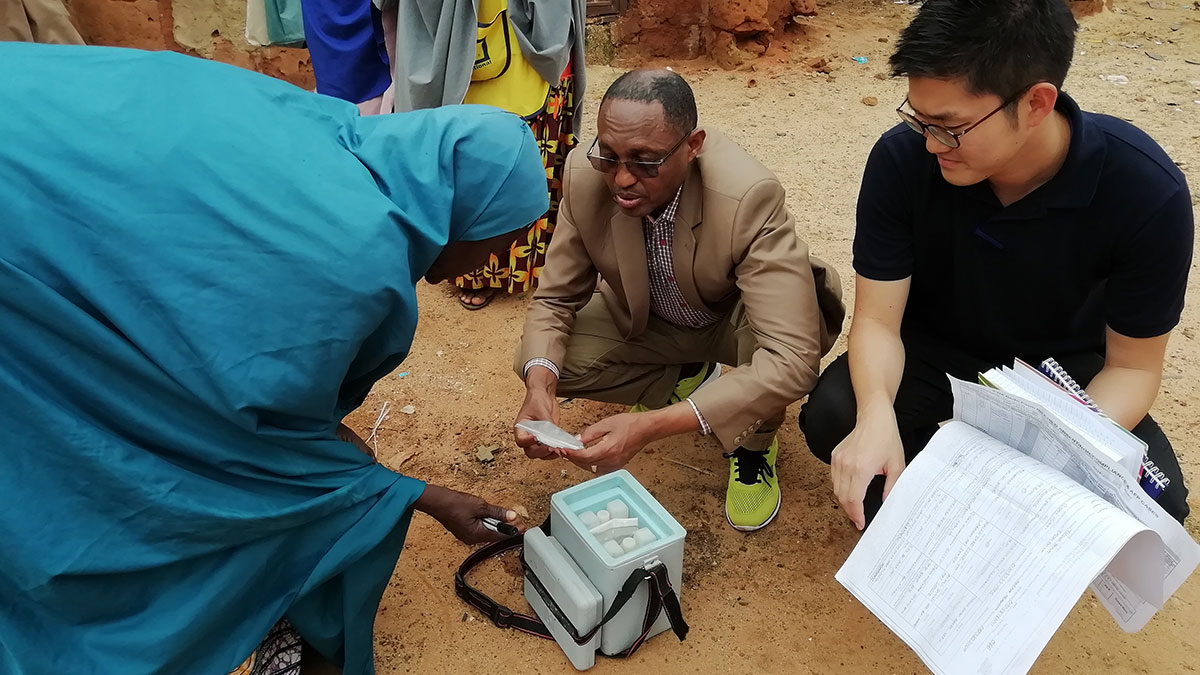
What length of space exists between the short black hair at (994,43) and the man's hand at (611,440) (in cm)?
107

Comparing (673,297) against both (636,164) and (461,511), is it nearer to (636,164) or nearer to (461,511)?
(636,164)

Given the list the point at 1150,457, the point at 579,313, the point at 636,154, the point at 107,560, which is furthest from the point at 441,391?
the point at 1150,457

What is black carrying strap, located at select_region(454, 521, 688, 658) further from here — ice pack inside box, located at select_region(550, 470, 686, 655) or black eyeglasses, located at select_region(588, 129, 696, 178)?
black eyeglasses, located at select_region(588, 129, 696, 178)

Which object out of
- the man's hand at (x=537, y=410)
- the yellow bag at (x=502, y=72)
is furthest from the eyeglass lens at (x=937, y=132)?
the yellow bag at (x=502, y=72)

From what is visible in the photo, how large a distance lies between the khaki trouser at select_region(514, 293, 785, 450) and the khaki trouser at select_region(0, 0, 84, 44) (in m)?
3.10

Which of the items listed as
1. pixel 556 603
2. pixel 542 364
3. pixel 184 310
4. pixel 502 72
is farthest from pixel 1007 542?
pixel 502 72

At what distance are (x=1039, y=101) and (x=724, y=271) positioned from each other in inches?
36.8

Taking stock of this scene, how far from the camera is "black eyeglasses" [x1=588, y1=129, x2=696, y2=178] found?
2.26 meters

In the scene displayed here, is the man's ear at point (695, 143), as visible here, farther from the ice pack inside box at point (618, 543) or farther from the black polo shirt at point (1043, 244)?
the ice pack inside box at point (618, 543)

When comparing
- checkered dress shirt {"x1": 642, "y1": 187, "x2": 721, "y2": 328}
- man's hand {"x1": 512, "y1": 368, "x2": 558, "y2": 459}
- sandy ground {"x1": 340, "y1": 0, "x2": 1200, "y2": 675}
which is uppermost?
checkered dress shirt {"x1": 642, "y1": 187, "x2": 721, "y2": 328}

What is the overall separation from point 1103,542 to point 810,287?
1092mm

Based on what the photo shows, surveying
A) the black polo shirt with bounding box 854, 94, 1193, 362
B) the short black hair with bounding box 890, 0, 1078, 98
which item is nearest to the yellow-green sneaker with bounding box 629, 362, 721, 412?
the black polo shirt with bounding box 854, 94, 1193, 362

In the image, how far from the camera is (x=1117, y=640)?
225 cm

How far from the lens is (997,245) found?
210 centimetres
